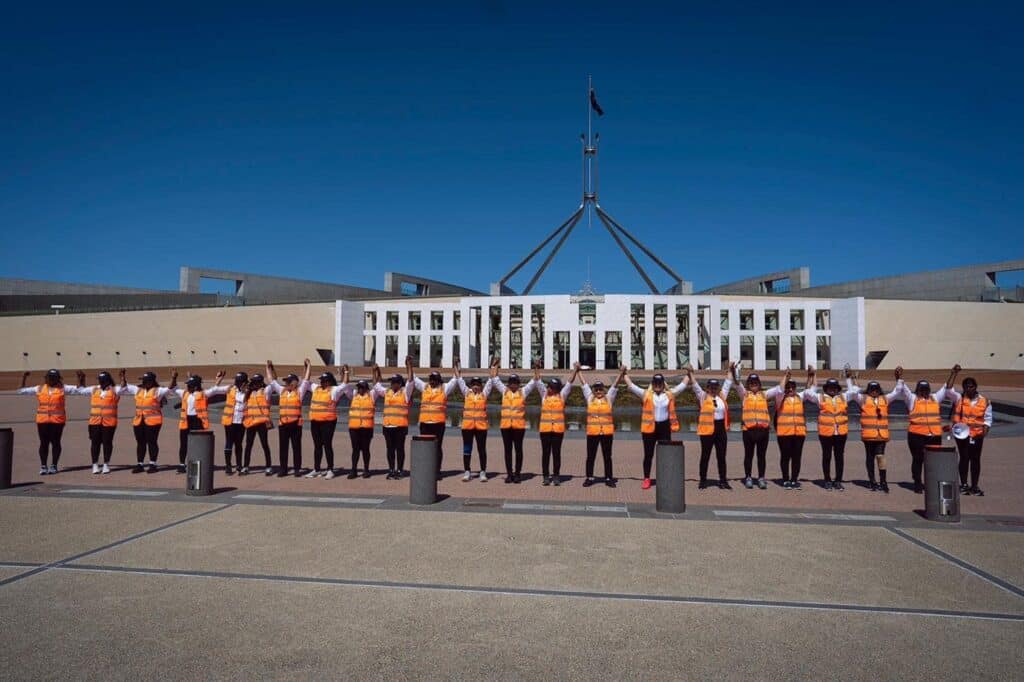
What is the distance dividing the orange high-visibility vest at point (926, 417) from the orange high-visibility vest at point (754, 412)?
215cm

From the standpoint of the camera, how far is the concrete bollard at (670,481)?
27.9 feet

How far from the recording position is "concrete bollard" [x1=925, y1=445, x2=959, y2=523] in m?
8.09

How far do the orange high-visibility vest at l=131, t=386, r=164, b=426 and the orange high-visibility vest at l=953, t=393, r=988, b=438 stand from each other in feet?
41.0

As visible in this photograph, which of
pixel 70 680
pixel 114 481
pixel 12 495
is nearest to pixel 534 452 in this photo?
pixel 114 481

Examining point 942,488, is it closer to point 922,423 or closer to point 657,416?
point 922,423

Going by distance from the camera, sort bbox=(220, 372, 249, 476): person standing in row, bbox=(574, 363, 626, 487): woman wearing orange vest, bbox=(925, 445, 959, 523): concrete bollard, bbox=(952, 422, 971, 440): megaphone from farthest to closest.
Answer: bbox=(220, 372, 249, 476): person standing in row, bbox=(574, 363, 626, 487): woman wearing orange vest, bbox=(952, 422, 971, 440): megaphone, bbox=(925, 445, 959, 523): concrete bollard

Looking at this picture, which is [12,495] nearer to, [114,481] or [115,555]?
[114,481]

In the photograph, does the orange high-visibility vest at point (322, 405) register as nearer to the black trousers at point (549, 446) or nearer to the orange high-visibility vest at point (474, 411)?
the orange high-visibility vest at point (474, 411)

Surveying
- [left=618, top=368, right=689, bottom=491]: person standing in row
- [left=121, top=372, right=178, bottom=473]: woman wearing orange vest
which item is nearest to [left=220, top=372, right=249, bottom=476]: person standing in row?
[left=121, top=372, right=178, bottom=473]: woman wearing orange vest

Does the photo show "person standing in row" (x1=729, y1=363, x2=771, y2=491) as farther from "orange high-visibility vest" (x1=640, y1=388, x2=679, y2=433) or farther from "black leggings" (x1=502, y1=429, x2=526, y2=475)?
"black leggings" (x1=502, y1=429, x2=526, y2=475)

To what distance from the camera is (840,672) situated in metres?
4.01

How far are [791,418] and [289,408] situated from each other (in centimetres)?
801

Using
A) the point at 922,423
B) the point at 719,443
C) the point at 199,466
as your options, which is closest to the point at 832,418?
the point at 922,423

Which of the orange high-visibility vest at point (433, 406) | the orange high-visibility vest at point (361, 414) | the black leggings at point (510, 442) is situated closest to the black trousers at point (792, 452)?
the black leggings at point (510, 442)
